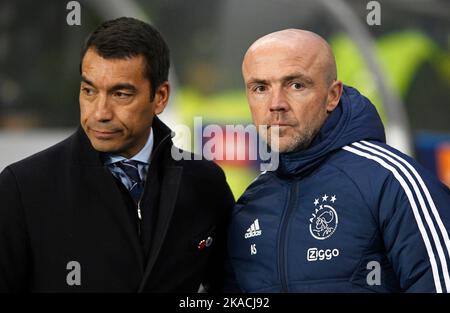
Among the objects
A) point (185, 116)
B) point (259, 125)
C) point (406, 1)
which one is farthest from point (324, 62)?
point (406, 1)

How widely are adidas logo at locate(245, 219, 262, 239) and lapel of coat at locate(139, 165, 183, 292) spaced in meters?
0.29

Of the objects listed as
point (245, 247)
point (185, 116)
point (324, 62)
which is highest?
point (185, 116)

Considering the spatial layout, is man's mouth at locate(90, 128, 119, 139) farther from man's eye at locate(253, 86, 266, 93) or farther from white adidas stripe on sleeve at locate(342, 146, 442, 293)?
white adidas stripe on sleeve at locate(342, 146, 442, 293)

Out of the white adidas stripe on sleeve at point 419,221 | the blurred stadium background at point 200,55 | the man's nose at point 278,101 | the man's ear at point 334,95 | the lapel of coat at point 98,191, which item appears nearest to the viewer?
the white adidas stripe on sleeve at point 419,221

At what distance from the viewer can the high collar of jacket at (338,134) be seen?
3043mm

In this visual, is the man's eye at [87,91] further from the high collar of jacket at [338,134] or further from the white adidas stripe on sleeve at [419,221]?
the white adidas stripe on sleeve at [419,221]

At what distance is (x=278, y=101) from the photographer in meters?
3.02

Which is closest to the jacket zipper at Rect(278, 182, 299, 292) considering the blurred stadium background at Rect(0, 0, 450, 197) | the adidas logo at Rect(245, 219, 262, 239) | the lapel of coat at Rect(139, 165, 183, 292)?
the adidas logo at Rect(245, 219, 262, 239)

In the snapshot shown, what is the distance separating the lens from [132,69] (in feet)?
9.65

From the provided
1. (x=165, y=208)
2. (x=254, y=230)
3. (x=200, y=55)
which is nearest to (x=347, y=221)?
(x=254, y=230)

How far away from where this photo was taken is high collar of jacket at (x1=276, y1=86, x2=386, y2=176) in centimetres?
304

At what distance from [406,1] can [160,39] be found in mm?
5752

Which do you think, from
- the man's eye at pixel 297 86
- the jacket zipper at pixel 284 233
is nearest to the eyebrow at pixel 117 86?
the man's eye at pixel 297 86
